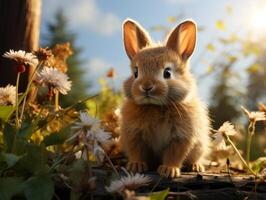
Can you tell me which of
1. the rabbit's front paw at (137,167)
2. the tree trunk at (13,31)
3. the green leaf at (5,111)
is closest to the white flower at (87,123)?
the green leaf at (5,111)

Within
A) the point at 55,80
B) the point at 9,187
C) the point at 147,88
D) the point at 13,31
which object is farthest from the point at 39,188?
the point at 13,31

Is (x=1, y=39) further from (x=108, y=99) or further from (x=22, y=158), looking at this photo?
(x=108, y=99)

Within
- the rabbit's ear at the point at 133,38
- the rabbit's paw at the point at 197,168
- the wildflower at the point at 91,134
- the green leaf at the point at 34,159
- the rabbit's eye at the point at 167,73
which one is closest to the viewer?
the wildflower at the point at 91,134

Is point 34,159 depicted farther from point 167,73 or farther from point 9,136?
point 167,73

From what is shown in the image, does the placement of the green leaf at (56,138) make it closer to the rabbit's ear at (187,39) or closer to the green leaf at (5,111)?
the green leaf at (5,111)

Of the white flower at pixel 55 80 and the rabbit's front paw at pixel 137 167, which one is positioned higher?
the white flower at pixel 55 80

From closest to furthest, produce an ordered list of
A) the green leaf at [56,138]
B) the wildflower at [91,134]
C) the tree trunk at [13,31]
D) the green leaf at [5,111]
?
the wildflower at [91,134] < the green leaf at [56,138] < the green leaf at [5,111] < the tree trunk at [13,31]

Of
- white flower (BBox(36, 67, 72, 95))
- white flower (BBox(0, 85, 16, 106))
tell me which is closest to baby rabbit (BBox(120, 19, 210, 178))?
white flower (BBox(36, 67, 72, 95))
